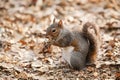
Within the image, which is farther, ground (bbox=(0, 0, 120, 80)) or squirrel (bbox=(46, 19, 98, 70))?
ground (bbox=(0, 0, 120, 80))

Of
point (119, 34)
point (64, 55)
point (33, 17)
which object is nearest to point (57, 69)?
point (64, 55)

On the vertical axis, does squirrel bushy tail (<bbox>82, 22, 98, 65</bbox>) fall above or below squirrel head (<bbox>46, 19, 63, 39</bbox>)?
below

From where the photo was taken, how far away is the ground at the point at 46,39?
497cm

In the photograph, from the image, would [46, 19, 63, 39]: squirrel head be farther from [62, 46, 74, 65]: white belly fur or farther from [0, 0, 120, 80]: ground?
[0, 0, 120, 80]: ground

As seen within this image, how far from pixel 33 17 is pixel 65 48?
321 cm

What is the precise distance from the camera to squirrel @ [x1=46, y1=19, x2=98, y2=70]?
4.79 m

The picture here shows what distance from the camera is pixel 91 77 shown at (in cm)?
483

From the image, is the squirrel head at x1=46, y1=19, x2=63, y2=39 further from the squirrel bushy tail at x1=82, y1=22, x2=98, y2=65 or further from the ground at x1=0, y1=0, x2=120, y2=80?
the ground at x1=0, y1=0, x2=120, y2=80

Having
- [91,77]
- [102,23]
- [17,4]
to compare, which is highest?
[17,4]

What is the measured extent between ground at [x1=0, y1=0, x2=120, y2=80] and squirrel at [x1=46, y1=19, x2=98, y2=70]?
8.3 inches

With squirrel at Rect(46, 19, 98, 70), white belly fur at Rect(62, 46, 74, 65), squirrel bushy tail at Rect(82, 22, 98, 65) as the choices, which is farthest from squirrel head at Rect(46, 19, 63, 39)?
squirrel bushy tail at Rect(82, 22, 98, 65)

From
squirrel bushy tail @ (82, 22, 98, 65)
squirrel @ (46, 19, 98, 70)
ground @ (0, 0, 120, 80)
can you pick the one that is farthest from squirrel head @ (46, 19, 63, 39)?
ground @ (0, 0, 120, 80)

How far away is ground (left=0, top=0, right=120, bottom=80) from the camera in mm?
4973

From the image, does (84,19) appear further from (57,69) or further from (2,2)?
(57,69)
